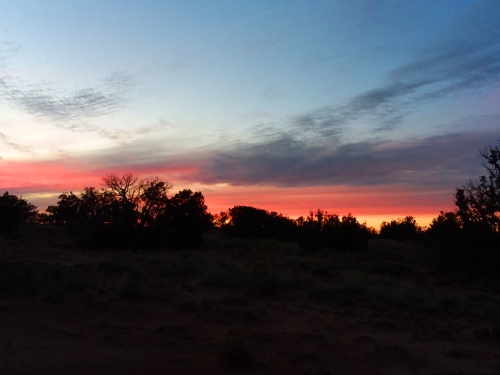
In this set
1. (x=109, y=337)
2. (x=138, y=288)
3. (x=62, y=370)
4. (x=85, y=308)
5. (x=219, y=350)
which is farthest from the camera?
(x=138, y=288)

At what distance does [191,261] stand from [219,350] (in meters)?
14.9

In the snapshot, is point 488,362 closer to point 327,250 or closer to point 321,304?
point 321,304

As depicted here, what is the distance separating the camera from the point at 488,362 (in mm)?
10047

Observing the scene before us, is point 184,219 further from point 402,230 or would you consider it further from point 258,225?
Answer: point 402,230

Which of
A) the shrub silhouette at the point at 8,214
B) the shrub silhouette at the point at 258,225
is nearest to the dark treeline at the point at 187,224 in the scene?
the shrub silhouette at the point at 8,214

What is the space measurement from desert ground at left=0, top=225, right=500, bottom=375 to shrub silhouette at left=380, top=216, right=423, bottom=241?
3344 cm

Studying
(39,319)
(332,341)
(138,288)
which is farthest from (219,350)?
(138,288)

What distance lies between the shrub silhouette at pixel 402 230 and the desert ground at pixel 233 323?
33439mm

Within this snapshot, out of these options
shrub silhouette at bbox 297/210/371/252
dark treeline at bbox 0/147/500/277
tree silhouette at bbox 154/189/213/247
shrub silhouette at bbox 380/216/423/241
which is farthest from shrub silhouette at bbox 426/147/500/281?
shrub silhouette at bbox 380/216/423/241

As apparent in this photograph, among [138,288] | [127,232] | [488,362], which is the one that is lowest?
[488,362]

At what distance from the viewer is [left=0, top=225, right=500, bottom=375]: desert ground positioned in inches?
358

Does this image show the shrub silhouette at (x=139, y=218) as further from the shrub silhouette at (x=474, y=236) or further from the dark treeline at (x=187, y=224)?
the shrub silhouette at (x=474, y=236)

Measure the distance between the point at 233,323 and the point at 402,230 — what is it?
4666 centimetres

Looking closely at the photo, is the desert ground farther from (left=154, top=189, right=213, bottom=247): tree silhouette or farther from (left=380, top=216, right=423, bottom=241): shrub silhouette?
(left=380, top=216, right=423, bottom=241): shrub silhouette
